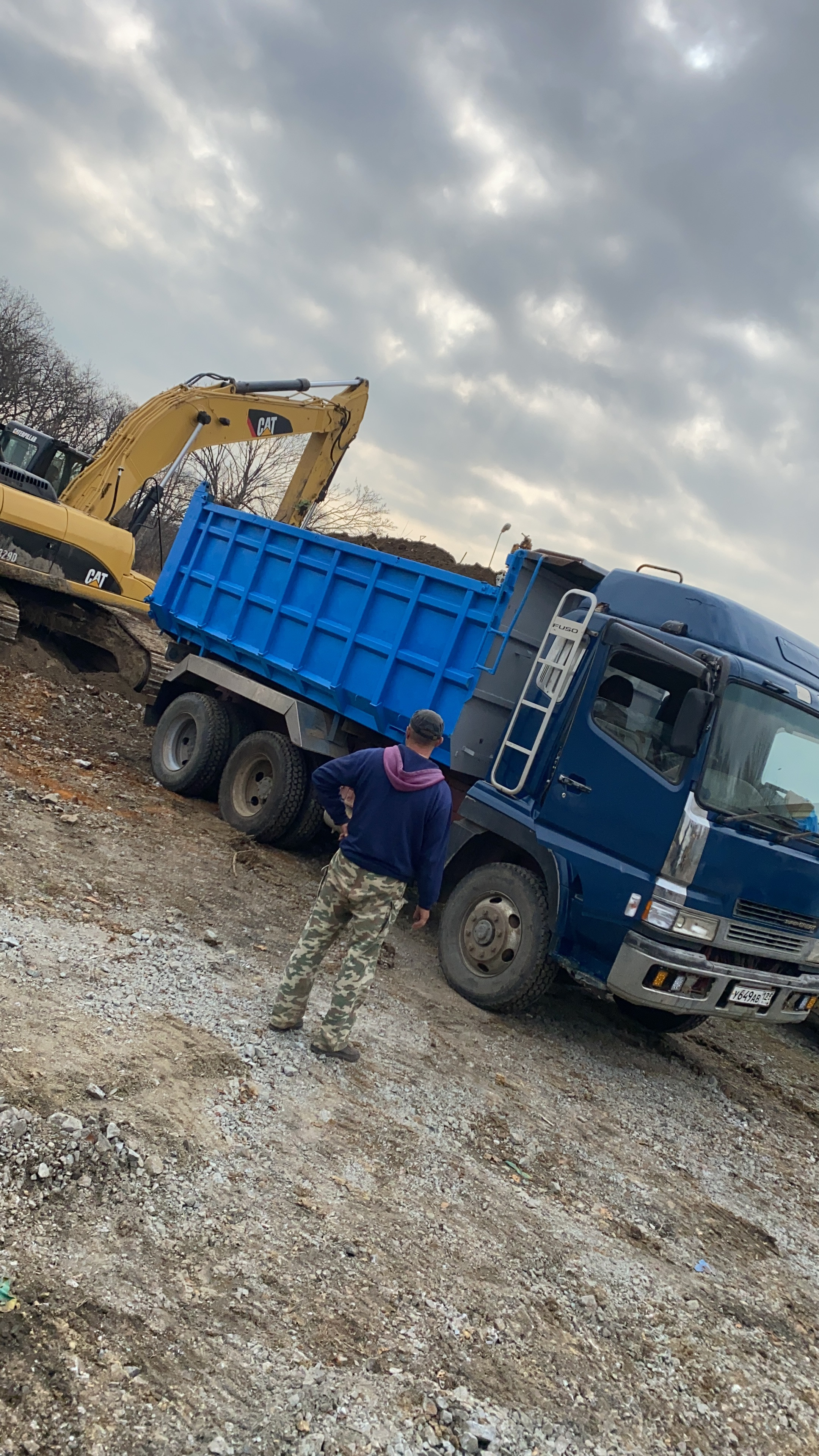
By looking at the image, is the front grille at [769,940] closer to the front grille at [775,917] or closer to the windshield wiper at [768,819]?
the front grille at [775,917]

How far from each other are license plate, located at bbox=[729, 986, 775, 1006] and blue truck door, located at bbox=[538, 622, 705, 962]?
0.73 meters

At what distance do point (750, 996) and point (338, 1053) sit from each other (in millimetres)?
2489

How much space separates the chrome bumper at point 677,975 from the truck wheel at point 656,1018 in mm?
936

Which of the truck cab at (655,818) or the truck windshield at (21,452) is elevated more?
the truck windshield at (21,452)

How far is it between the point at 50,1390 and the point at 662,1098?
419 cm

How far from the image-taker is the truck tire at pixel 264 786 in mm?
8070

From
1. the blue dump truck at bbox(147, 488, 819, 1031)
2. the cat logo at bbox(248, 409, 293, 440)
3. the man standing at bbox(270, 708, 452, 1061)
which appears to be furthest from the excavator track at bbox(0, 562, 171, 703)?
the man standing at bbox(270, 708, 452, 1061)

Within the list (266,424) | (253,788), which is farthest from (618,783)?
(266,424)

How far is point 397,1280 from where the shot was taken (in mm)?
3180

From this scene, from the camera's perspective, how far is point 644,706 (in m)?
5.76

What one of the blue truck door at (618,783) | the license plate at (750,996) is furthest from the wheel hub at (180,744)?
the license plate at (750,996)

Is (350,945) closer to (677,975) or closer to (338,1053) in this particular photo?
(338,1053)

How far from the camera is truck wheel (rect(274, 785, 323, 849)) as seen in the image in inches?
321

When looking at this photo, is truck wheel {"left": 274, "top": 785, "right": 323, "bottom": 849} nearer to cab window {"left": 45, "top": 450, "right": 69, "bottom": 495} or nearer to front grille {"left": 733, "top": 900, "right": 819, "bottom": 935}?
front grille {"left": 733, "top": 900, "right": 819, "bottom": 935}
